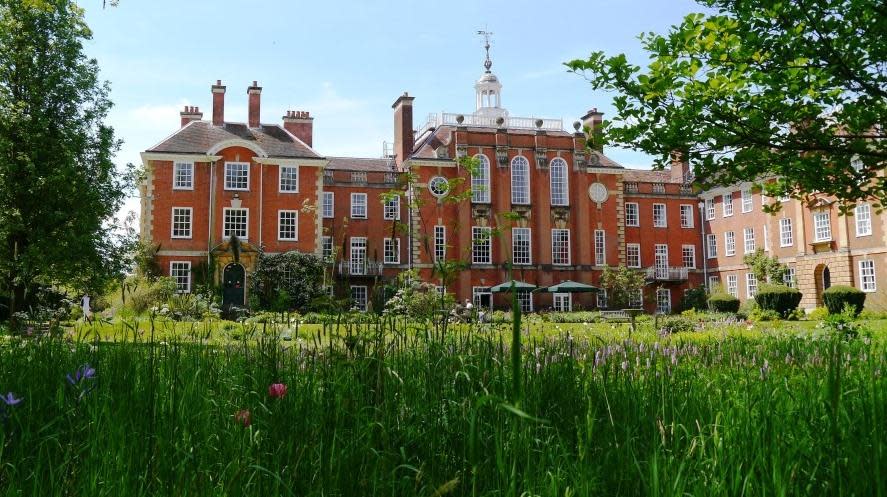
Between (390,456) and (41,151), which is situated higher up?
(41,151)

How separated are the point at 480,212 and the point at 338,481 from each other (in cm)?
3663

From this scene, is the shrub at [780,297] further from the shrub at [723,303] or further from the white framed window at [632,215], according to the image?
the white framed window at [632,215]

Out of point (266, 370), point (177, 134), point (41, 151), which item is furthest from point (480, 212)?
point (266, 370)

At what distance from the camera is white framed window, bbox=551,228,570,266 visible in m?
39.0

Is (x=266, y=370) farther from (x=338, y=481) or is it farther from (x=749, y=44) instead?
(x=749, y=44)

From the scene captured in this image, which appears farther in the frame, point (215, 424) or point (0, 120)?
point (0, 120)

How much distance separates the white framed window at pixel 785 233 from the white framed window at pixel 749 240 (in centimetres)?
209

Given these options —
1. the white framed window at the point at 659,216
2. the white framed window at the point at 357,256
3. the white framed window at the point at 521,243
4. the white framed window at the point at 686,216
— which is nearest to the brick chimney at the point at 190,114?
the white framed window at the point at 357,256

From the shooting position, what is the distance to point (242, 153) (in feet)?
111

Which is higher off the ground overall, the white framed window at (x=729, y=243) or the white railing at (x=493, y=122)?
the white railing at (x=493, y=122)

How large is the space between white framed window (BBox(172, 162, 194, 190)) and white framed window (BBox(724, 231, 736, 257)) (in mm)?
31524

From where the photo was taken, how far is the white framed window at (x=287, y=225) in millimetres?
33844

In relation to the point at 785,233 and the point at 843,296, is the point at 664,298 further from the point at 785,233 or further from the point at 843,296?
the point at 843,296

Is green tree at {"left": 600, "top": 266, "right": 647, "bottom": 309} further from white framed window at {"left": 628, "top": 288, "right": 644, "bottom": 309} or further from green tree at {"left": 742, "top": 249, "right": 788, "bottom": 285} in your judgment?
green tree at {"left": 742, "top": 249, "right": 788, "bottom": 285}
